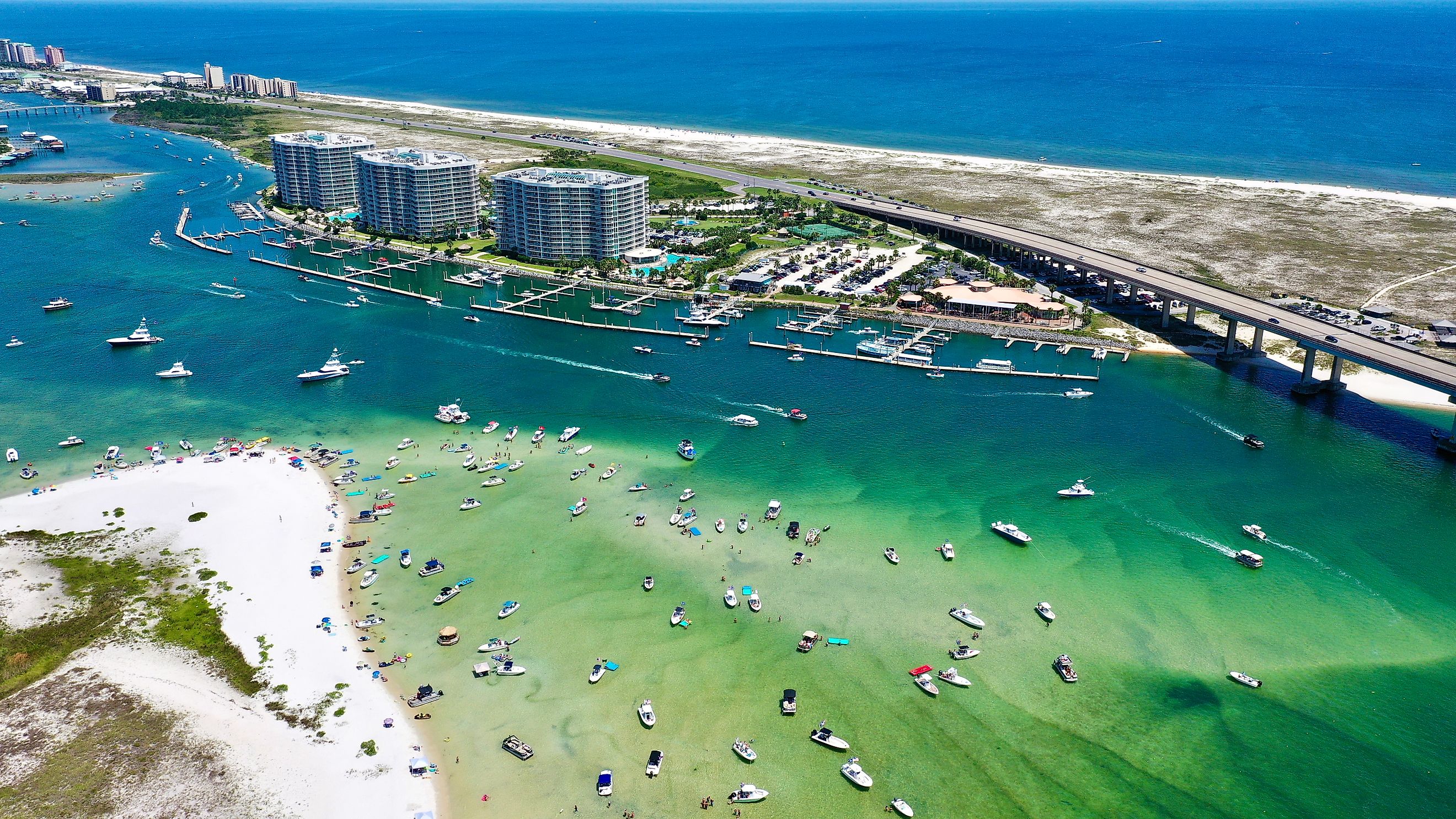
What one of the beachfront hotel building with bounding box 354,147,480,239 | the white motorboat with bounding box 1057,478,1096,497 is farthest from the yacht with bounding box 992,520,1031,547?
the beachfront hotel building with bounding box 354,147,480,239

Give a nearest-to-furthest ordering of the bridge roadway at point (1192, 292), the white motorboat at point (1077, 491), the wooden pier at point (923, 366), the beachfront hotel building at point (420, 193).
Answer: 1. the white motorboat at point (1077, 491)
2. the bridge roadway at point (1192, 292)
3. the wooden pier at point (923, 366)
4. the beachfront hotel building at point (420, 193)

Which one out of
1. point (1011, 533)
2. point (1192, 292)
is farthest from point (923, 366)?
point (1011, 533)

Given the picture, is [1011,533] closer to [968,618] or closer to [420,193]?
[968,618]

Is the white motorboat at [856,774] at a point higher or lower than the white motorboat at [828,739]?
lower

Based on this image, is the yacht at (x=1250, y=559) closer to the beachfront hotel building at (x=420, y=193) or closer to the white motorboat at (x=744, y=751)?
the white motorboat at (x=744, y=751)

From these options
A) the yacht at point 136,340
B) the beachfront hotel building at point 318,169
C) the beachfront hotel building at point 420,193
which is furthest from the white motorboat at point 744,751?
the beachfront hotel building at point 318,169
